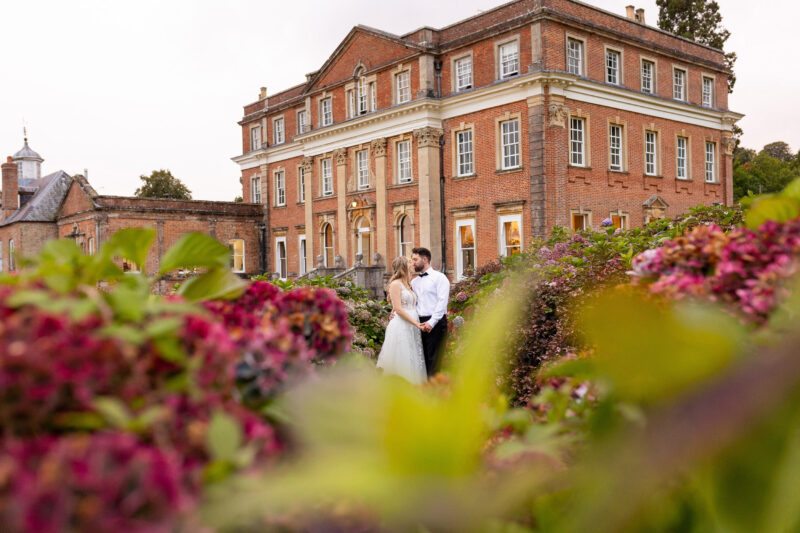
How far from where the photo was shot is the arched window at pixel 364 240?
30312 mm

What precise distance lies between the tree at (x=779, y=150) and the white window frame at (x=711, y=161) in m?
45.2

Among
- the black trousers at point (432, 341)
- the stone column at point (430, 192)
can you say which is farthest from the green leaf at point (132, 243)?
the stone column at point (430, 192)

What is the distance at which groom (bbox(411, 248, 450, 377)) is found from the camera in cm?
938

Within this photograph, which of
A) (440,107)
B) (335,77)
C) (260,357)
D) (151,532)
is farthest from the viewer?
(335,77)

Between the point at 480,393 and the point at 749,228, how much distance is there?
1.28 metres

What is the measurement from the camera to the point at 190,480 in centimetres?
73

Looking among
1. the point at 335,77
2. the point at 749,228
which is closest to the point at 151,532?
the point at 749,228

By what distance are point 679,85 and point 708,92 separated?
7.97 ft

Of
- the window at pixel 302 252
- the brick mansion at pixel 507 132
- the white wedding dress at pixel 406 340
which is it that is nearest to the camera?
the white wedding dress at pixel 406 340

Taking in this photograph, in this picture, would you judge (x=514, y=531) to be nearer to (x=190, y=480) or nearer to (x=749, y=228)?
(x=190, y=480)

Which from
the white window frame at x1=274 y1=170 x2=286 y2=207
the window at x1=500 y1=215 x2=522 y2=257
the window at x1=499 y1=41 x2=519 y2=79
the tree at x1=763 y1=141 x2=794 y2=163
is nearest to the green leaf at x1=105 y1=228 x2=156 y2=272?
the window at x1=500 y1=215 x2=522 y2=257

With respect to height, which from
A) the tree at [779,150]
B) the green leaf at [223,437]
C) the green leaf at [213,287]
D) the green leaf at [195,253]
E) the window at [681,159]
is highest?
the tree at [779,150]

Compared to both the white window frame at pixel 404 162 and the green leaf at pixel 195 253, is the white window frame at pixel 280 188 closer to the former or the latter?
the white window frame at pixel 404 162

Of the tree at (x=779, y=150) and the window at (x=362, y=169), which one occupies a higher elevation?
the tree at (x=779, y=150)
